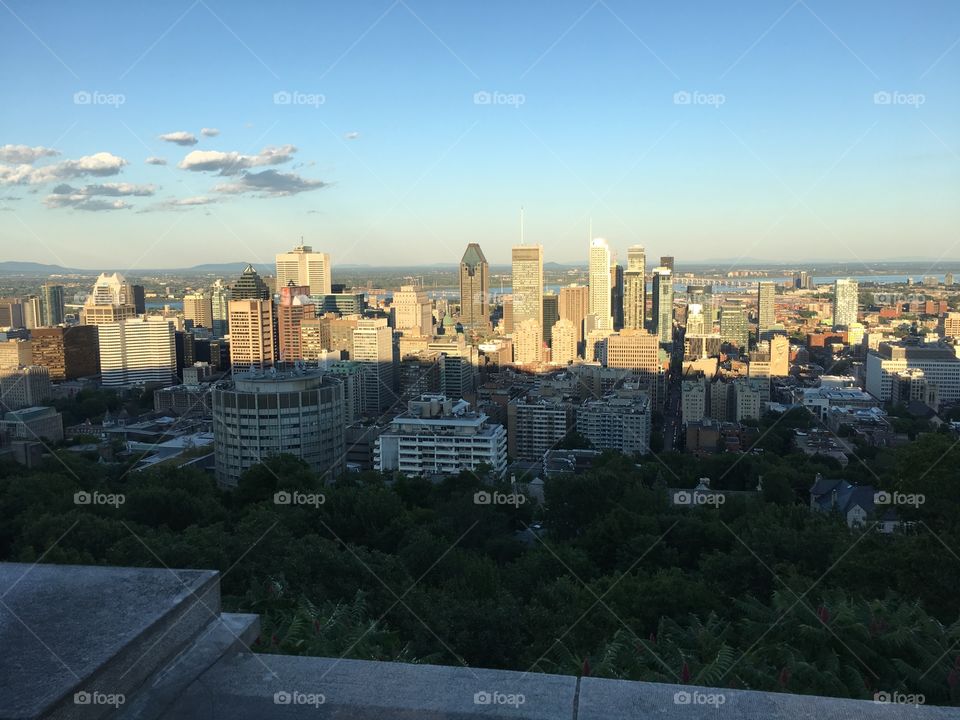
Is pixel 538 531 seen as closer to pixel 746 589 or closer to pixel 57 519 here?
pixel 746 589

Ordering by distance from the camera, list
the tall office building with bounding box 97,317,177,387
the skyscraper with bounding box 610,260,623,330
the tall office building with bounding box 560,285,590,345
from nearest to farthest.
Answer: the tall office building with bounding box 97,317,177,387 → the tall office building with bounding box 560,285,590,345 → the skyscraper with bounding box 610,260,623,330

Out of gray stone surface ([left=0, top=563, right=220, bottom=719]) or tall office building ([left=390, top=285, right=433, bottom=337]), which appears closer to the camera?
gray stone surface ([left=0, top=563, right=220, bottom=719])

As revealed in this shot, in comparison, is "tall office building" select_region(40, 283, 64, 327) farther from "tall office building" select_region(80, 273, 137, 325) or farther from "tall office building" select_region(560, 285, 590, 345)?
"tall office building" select_region(560, 285, 590, 345)

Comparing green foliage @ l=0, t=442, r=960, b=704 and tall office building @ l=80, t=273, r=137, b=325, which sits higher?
tall office building @ l=80, t=273, r=137, b=325

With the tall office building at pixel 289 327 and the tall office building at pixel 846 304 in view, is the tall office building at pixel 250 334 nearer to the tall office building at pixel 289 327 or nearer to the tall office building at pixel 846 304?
the tall office building at pixel 289 327

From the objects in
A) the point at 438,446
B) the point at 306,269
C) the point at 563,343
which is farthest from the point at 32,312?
the point at 438,446

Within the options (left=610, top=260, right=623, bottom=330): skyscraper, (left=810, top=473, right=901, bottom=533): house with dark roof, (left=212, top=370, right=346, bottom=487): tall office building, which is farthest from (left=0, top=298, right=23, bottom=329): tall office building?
(left=810, top=473, right=901, bottom=533): house with dark roof

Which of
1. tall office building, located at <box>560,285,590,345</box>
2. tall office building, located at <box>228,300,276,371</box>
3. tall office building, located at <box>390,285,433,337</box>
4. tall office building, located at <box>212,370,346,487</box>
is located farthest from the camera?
tall office building, located at <box>560,285,590,345</box>

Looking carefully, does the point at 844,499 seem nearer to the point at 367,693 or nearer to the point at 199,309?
the point at 367,693
